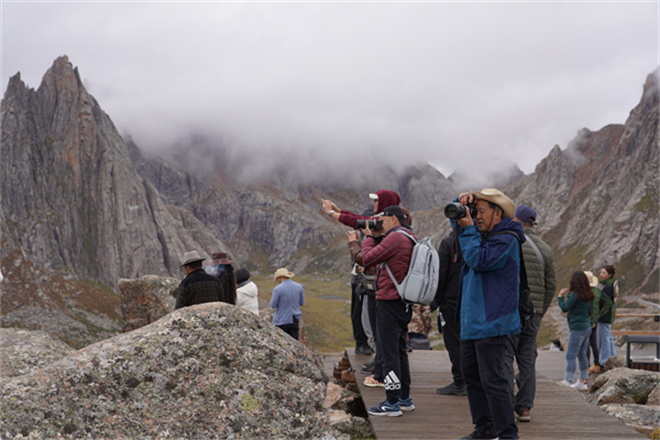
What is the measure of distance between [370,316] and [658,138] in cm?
15183

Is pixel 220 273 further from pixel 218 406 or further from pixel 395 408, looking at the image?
pixel 218 406

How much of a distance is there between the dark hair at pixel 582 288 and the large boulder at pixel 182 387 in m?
9.84

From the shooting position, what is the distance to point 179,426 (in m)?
4.56

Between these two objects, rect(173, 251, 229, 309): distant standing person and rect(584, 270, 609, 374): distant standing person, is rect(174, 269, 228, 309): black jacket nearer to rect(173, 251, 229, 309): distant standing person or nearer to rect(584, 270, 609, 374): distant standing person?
rect(173, 251, 229, 309): distant standing person

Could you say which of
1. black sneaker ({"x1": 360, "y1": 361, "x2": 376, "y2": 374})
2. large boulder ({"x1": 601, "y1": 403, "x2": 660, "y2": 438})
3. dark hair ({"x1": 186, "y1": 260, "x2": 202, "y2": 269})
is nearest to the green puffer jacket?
large boulder ({"x1": 601, "y1": 403, "x2": 660, "y2": 438})

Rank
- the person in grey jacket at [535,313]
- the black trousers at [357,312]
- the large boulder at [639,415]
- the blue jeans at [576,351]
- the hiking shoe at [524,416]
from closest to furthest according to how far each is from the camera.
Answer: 1. the person in grey jacket at [535,313]
2. the hiking shoe at [524,416]
3. the large boulder at [639,415]
4. the black trousers at [357,312]
5. the blue jeans at [576,351]

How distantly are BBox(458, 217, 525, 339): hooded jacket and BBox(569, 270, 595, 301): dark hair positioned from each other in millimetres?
8023

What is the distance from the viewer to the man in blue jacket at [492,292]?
599 cm

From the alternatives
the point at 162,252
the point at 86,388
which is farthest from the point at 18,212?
the point at 86,388

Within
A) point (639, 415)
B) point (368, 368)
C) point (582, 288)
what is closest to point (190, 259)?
point (368, 368)

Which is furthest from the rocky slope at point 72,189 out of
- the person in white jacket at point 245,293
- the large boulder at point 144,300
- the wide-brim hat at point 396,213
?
the wide-brim hat at point 396,213

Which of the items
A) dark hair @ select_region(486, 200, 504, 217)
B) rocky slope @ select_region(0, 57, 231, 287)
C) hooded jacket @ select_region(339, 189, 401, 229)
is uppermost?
rocky slope @ select_region(0, 57, 231, 287)

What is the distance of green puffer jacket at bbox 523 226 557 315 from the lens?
8008 millimetres

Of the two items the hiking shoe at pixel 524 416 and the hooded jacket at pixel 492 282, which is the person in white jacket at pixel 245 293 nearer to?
the hiking shoe at pixel 524 416
